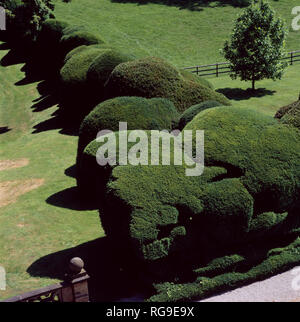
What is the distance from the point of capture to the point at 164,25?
1965 inches

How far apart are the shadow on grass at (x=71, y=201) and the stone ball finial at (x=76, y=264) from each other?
538cm

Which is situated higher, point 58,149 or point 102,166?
point 102,166

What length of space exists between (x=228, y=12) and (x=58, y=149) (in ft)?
126

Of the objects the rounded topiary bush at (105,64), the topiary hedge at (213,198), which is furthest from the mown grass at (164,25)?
the topiary hedge at (213,198)

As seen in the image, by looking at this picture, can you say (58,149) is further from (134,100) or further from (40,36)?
(40,36)

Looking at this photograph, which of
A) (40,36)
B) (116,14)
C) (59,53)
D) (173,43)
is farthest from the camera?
(116,14)

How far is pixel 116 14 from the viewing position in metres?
52.4

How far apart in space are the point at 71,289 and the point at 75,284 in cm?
15

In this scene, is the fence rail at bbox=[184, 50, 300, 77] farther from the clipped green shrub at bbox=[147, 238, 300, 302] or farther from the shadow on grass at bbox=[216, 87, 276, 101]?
the clipped green shrub at bbox=[147, 238, 300, 302]

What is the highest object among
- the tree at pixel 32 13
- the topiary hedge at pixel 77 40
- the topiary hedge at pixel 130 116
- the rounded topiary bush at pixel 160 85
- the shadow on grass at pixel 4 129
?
the tree at pixel 32 13

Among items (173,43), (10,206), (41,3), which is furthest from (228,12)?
(10,206)

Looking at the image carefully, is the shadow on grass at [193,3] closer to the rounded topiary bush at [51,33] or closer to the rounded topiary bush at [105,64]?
the rounded topiary bush at [51,33]

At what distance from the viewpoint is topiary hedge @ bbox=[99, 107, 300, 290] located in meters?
9.60

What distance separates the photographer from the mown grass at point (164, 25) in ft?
144
